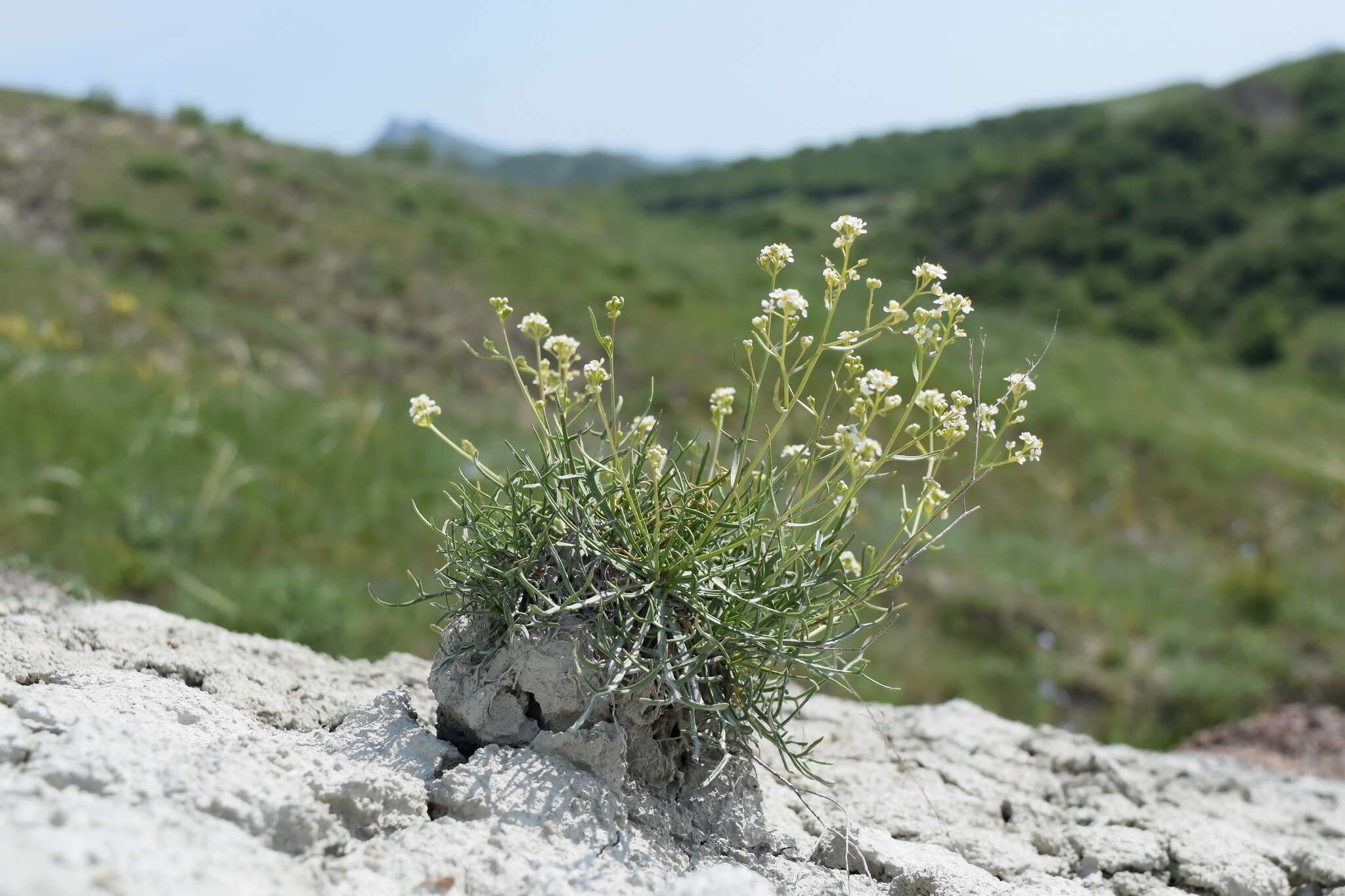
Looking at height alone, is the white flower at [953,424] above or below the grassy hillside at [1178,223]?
below

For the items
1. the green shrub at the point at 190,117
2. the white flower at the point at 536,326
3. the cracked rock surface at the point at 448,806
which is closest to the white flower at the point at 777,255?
the white flower at the point at 536,326

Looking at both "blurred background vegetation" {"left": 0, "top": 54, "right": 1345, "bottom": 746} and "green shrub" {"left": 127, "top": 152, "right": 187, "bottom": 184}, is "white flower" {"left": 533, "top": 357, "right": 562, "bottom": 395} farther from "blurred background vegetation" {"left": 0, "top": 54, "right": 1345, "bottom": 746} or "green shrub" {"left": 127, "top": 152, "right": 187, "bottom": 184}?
"green shrub" {"left": 127, "top": 152, "right": 187, "bottom": 184}

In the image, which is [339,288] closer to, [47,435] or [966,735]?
[47,435]

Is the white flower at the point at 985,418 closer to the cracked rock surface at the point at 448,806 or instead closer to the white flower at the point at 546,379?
the cracked rock surface at the point at 448,806

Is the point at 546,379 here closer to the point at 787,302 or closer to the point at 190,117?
the point at 787,302

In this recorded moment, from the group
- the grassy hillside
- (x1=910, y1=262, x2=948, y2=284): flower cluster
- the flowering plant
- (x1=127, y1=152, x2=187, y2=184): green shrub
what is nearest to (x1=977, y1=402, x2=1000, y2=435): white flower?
the flowering plant

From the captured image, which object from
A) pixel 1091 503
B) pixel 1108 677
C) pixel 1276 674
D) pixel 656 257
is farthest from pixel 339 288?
pixel 1276 674

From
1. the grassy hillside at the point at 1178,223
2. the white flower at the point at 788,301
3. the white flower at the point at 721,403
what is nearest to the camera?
the white flower at the point at 788,301
